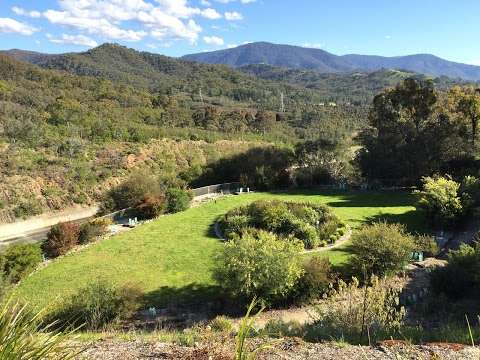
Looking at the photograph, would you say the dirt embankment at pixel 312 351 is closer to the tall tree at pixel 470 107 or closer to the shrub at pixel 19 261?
the shrub at pixel 19 261

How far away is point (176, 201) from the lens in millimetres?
26391

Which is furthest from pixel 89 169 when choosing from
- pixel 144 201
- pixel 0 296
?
pixel 0 296

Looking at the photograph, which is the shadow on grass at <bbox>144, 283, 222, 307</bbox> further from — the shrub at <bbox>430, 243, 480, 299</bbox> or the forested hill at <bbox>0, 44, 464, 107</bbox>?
the forested hill at <bbox>0, 44, 464, 107</bbox>

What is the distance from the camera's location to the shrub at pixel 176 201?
26.4 metres

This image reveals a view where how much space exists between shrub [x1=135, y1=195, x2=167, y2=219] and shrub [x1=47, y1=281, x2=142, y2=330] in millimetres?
12492

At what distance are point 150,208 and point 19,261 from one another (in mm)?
9196

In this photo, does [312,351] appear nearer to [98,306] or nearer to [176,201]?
[98,306]

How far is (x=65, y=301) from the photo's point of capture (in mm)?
12711

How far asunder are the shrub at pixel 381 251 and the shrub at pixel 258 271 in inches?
96.0

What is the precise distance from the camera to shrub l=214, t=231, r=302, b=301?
12.7 meters

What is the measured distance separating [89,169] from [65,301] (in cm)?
2816

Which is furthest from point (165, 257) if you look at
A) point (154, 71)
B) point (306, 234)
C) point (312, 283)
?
point (154, 71)

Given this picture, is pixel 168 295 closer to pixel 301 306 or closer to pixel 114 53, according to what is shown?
pixel 301 306

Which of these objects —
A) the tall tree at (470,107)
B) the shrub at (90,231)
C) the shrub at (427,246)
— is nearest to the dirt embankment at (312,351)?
the shrub at (427,246)
